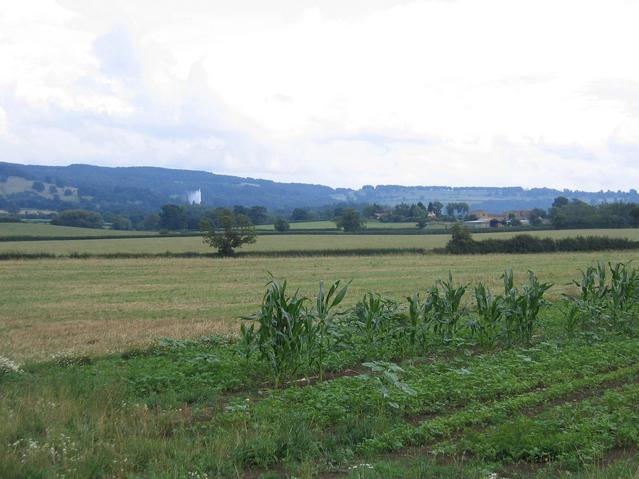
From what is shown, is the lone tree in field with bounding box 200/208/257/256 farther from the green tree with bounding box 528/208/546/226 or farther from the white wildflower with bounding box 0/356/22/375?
the green tree with bounding box 528/208/546/226

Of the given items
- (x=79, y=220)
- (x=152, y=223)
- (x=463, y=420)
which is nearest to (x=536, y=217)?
(x=152, y=223)

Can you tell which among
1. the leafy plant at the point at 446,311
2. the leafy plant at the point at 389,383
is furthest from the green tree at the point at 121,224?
the leafy plant at the point at 389,383

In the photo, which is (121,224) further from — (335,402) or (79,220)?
(335,402)

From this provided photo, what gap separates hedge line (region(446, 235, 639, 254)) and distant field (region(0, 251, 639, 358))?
5032mm

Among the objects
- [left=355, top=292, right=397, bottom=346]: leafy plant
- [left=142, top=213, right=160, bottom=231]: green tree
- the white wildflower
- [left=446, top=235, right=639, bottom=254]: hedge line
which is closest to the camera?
the white wildflower

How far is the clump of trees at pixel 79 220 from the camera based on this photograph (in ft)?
382

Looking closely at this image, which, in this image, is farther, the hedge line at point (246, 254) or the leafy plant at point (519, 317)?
the hedge line at point (246, 254)

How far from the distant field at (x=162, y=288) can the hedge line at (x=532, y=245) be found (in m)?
5.03

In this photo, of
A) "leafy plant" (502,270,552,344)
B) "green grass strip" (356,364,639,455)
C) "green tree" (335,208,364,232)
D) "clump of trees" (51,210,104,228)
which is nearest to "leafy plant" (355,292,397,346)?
"leafy plant" (502,270,552,344)

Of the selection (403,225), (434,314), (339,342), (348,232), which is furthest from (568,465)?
(403,225)

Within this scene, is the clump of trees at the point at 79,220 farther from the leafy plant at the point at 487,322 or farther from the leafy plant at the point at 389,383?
the leafy plant at the point at 389,383

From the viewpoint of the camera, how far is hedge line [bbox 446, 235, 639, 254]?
194 ft

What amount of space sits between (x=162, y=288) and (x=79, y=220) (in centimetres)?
Answer: 9333

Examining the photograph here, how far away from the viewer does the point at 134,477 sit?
5.99 m
